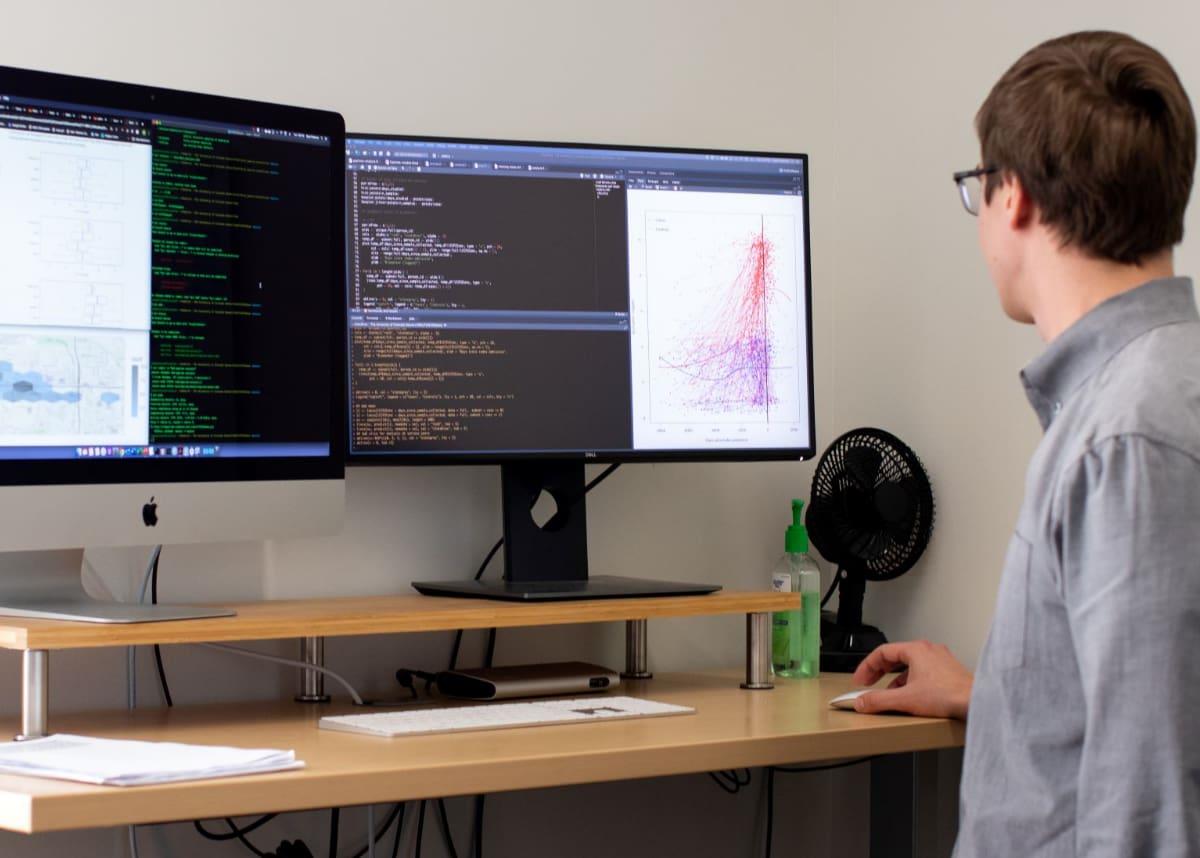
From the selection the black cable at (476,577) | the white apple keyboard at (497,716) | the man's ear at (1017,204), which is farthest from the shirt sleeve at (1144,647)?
the black cable at (476,577)

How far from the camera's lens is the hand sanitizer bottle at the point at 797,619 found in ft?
6.72

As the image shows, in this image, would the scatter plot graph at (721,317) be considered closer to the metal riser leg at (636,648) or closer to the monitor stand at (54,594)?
the metal riser leg at (636,648)

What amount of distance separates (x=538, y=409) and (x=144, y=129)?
615mm

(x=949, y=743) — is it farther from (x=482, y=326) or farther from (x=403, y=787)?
(x=482, y=326)

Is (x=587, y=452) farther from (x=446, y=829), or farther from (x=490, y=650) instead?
(x=446, y=829)

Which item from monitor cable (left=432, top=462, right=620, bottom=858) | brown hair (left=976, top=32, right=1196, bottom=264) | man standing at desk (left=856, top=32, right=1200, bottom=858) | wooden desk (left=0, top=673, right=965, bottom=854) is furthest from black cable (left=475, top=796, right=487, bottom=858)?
brown hair (left=976, top=32, right=1196, bottom=264)

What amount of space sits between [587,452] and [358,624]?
0.46 metres

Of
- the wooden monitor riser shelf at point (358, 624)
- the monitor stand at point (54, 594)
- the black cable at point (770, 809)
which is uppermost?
the monitor stand at point (54, 594)

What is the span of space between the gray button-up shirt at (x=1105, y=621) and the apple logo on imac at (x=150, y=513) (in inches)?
35.7

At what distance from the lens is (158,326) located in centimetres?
161

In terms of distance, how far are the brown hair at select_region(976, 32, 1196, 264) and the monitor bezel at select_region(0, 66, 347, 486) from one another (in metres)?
0.89

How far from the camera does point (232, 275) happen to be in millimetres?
1666

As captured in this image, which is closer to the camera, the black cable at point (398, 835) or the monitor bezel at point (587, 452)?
the monitor bezel at point (587, 452)

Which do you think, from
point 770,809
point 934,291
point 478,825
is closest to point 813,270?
point 934,291
